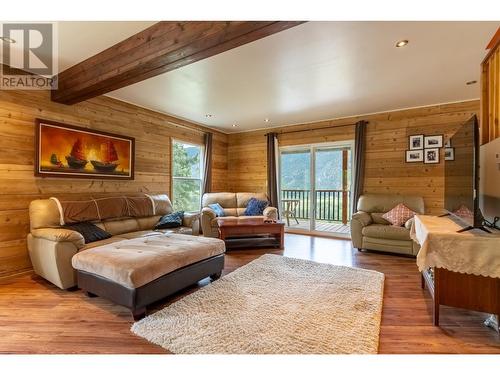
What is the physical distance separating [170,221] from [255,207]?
1859 millimetres

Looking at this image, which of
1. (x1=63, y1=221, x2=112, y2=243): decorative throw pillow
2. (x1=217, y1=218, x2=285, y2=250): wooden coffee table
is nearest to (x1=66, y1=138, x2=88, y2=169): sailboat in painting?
(x1=63, y1=221, x2=112, y2=243): decorative throw pillow

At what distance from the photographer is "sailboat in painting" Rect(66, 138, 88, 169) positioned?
3.43 metres

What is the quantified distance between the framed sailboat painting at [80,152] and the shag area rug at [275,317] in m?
2.55

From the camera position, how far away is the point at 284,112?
481 cm

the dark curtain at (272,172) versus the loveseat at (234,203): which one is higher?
the dark curtain at (272,172)

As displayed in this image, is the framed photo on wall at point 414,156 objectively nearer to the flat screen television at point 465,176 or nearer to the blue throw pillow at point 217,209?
the flat screen television at point 465,176

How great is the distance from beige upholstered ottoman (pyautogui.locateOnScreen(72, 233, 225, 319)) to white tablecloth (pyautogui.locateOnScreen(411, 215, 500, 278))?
2061mm

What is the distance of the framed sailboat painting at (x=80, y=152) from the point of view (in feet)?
10.3

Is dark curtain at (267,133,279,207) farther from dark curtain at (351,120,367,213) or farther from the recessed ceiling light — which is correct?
the recessed ceiling light

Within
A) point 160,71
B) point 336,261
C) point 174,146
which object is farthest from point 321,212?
point 160,71

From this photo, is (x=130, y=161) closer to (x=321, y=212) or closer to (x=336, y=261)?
(x=336, y=261)

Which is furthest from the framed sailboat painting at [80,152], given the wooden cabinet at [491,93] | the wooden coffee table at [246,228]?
the wooden cabinet at [491,93]

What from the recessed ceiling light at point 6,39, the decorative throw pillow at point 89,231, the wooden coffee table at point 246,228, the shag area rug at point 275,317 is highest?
the recessed ceiling light at point 6,39

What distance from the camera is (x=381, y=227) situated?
156 inches
